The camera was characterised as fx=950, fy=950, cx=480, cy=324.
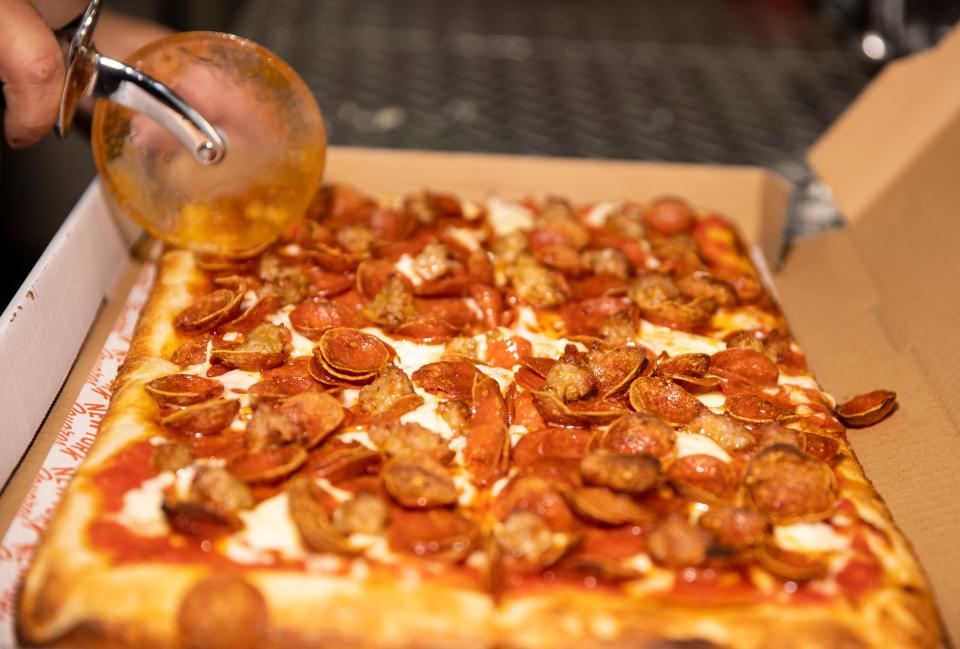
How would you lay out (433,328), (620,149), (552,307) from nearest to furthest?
(433,328) < (552,307) < (620,149)

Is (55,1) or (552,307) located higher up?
(55,1)


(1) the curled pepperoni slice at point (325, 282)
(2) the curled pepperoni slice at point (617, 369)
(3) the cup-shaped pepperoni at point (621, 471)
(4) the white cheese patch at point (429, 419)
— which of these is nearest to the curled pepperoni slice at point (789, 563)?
(3) the cup-shaped pepperoni at point (621, 471)

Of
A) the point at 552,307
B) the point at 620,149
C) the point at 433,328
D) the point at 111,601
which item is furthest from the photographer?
the point at 620,149

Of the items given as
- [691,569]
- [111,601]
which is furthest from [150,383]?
[691,569]

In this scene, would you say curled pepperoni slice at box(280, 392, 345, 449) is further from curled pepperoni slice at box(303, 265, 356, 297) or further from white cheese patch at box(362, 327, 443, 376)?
curled pepperoni slice at box(303, 265, 356, 297)

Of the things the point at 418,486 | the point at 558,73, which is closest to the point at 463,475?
the point at 418,486

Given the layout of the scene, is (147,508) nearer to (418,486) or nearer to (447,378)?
(418,486)

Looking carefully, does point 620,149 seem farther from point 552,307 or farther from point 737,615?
point 737,615

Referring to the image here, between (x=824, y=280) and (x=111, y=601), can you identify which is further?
(x=824, y=280)
